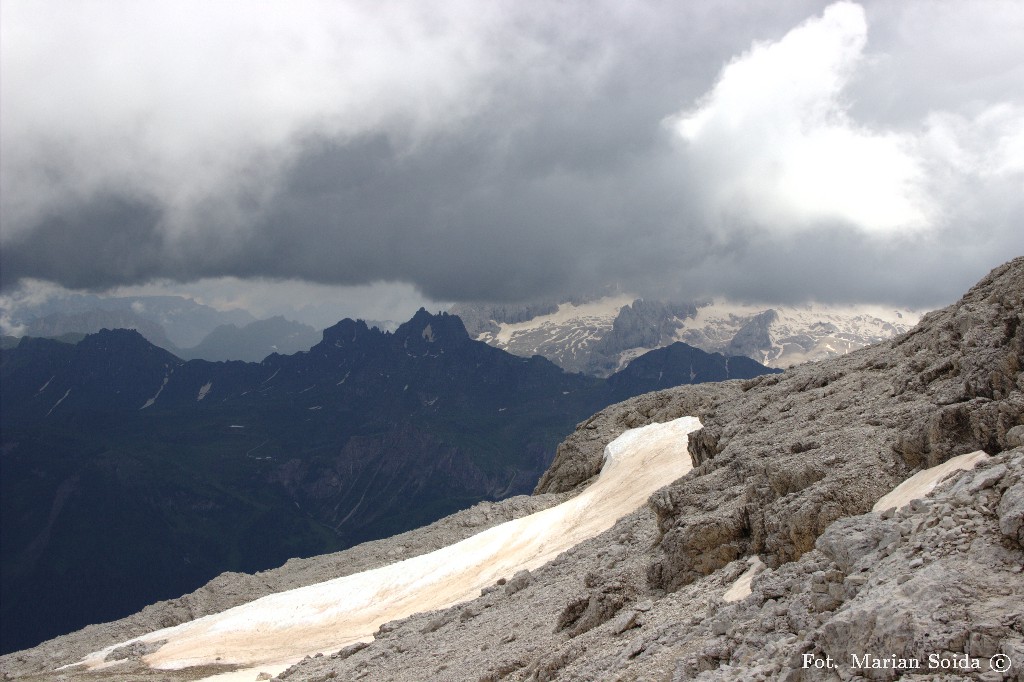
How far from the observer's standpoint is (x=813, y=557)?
21359 mm

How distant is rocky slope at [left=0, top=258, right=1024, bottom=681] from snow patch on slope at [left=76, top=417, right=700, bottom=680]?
1030 centimetres

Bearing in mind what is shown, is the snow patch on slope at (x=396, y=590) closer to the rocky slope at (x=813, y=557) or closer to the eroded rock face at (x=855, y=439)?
the rocky slope at (x=813, y=557)

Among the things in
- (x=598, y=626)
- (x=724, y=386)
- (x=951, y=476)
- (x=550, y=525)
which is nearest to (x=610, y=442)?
(x=724, y=386)

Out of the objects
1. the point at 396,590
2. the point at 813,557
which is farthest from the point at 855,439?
the point at 396,590

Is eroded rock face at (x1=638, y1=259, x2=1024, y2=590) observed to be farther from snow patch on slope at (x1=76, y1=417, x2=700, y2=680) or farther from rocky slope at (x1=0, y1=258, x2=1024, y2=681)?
snow patch on slope at (x1=76, y1=417, x2=700, y2=680)

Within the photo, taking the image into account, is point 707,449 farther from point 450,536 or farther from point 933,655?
point 450,536

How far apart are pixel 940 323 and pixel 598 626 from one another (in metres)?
23.7

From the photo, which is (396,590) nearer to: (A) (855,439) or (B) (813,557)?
(A) (855,439)

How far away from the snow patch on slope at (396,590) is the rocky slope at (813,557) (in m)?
10.3

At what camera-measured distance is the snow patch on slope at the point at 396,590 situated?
62.1m

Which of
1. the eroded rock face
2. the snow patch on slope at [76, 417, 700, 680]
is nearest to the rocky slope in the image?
the eroded rock face

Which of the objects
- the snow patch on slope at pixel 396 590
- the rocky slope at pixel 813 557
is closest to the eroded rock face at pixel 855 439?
the rocky slope at pixel 813 557

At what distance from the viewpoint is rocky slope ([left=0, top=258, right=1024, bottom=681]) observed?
15.7 meters

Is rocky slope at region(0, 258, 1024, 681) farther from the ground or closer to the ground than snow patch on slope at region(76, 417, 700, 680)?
farther from the ground
